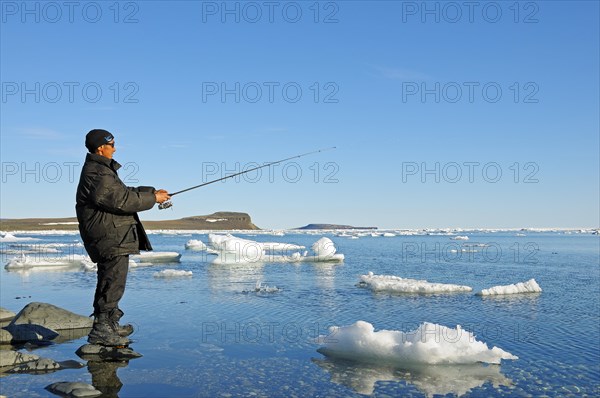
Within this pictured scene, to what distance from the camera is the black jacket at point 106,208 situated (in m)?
4.48

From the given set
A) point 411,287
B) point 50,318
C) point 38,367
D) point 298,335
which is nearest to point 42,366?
point 38,367

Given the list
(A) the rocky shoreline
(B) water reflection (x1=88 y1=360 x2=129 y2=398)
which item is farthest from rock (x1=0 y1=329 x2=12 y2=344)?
(B) water reflection (x1=88 y1=360 x2=129 y2=398)

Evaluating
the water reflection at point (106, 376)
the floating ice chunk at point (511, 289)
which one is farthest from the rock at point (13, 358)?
the floating ice chunk at point (511, 289)

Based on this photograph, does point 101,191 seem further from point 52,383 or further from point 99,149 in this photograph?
point 52,383

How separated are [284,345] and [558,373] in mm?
2992

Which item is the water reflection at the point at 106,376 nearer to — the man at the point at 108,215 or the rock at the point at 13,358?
the man at the point at 108,215

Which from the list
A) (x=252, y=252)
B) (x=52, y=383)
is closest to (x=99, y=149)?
(x=52, y=383)

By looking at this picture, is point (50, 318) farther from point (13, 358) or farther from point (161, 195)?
point (161, 195)

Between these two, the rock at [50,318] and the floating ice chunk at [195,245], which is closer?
the rock at [50,318]

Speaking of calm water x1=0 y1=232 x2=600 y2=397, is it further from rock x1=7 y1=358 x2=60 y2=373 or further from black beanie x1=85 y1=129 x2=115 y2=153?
black beanie x1=85 y1=129 x2=115 y2=153

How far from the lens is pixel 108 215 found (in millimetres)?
4621

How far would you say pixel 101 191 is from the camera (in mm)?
4457

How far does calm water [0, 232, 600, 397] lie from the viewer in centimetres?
478

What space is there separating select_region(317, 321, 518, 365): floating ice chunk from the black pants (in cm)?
248
